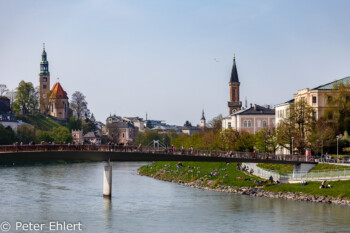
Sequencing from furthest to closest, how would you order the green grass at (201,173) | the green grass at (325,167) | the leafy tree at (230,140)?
1. the leafy tree at (230,140)
2. the green grass at (201,173)
3. the green grass at (325,167)

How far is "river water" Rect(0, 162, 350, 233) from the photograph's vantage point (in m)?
54.5

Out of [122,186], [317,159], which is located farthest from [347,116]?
[122,186]

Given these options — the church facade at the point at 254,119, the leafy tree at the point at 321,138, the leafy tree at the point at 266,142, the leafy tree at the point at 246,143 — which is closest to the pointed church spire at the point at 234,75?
the church facade at the point at 254,119

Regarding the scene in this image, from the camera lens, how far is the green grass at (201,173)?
281 feet

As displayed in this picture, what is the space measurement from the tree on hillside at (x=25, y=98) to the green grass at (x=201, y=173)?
78.3m

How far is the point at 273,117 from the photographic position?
131 metres

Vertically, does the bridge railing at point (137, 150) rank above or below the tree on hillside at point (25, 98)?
below

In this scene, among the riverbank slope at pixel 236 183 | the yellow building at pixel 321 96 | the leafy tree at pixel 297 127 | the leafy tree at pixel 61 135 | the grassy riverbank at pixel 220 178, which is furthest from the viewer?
the leafy tree at pixel 61 135

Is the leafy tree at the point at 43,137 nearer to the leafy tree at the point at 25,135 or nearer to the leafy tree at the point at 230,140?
the leafy tree at the point at 25,135

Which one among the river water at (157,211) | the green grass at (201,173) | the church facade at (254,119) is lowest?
the river water at (157,211)

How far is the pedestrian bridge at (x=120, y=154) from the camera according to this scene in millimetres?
68938

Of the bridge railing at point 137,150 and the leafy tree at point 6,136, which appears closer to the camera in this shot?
the bridge railing at point 137,150

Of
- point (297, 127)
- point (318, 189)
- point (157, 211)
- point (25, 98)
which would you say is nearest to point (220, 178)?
point (297, 127)

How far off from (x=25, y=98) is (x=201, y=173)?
357ft
